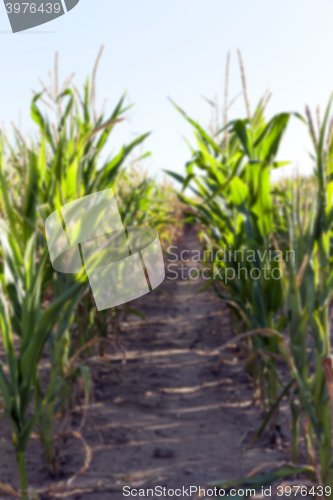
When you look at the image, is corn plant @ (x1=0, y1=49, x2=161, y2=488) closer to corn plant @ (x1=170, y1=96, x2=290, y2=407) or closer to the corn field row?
the corn field row

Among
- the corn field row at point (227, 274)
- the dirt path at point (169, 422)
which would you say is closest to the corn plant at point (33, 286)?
the corn field row at point (227, 274)

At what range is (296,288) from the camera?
123 cm

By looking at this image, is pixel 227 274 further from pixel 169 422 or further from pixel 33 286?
pixel 33 286

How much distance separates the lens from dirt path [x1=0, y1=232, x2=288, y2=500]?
5.60 feet

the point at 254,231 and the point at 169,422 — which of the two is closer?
the point at 254,231

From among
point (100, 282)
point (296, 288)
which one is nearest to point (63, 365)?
point (100, 282)

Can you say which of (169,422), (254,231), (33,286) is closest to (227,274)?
(254,231)

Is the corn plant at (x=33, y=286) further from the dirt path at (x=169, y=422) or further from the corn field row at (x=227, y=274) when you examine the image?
the dirt path at (x=169, y=422)

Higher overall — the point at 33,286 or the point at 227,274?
the point at 33,286

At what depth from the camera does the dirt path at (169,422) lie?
171 cm

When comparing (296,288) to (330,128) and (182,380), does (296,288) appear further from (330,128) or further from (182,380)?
(182,380)

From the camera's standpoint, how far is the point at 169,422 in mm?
2162

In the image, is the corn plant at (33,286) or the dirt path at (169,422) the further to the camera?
the dirt path at (169,422)

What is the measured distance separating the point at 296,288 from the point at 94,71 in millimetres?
1229
